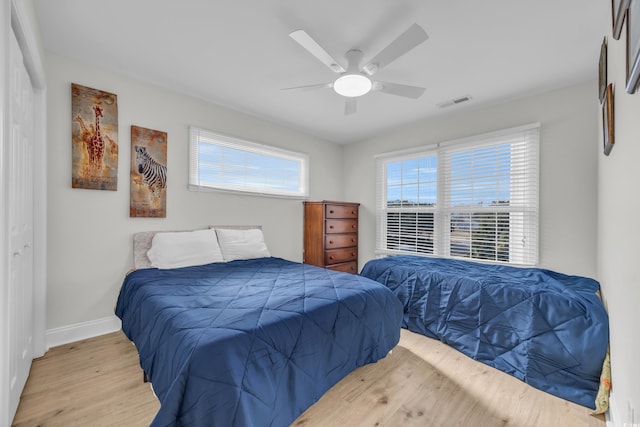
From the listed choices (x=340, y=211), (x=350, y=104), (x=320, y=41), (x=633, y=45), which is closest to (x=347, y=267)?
(x=340, y=211)

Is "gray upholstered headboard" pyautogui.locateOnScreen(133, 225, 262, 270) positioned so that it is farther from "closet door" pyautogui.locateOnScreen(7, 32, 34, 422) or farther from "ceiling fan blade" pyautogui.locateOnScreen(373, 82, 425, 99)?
"ceiling fan blade" pyautogui.locateOnScreen(373, 82, 425, 99)

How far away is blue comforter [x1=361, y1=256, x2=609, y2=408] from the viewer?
1696 millimetres

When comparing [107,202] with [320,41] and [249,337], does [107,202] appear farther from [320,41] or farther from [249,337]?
[320,41]

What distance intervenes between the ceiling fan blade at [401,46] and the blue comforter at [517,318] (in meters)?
1.87

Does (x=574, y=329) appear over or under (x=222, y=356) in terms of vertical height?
under

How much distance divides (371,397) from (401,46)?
2.22m

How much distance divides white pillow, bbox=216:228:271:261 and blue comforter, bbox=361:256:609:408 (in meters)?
1.43

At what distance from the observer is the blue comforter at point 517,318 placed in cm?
170

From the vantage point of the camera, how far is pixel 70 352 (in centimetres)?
217

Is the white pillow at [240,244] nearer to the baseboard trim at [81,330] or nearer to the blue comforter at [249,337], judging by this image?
the blue comforter at [249,337]

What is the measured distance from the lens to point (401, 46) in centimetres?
173

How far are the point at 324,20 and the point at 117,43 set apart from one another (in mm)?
1643

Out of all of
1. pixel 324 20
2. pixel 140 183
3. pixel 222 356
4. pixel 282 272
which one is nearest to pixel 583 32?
pixel 324 20

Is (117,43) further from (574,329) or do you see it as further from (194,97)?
(574,329)
